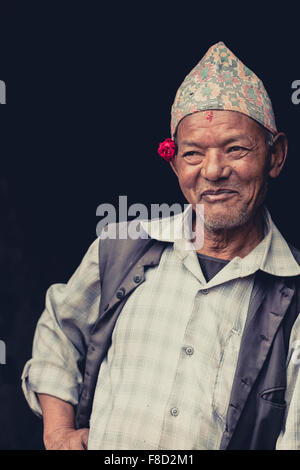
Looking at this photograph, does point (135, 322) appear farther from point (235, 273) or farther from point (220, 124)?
point (220, 124)

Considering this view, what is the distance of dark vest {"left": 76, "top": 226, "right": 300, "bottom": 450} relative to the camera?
93.7 inches

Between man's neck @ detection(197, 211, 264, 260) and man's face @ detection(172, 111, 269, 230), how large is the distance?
0.20 feet

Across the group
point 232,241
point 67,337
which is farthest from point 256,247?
point 67,337

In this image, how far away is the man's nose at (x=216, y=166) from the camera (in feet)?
8.34

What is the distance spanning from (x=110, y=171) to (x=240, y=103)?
1148mm

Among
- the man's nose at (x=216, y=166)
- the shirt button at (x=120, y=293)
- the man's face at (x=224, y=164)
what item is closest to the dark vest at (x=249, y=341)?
the shirt button at (x=120, y=293)

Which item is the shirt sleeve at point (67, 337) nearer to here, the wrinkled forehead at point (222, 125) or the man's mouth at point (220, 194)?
the man's mouth at point (220, 194)

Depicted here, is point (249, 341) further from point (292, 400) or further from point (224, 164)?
point (224, 164)

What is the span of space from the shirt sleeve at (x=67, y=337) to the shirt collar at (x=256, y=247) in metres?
0.28

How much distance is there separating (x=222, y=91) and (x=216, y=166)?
1.00 ft

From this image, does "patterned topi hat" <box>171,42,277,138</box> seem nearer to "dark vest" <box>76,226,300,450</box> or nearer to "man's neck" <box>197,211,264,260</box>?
"man's neck" <box>197,211,264,260</box>

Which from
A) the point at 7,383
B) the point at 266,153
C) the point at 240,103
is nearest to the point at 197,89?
the point at 240,103

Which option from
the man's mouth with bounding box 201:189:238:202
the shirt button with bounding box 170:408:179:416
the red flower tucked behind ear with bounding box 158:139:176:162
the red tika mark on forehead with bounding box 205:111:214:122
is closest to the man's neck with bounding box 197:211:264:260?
the man's mouth with bounding box 201:189:238:202

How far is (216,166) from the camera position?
2.54 m
